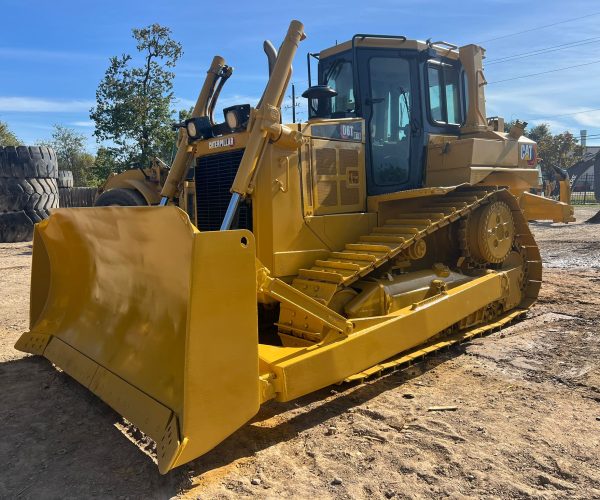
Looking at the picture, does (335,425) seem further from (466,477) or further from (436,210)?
(436,210)

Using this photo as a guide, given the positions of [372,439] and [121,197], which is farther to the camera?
[121,197]

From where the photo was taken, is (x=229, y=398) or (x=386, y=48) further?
(x=386, y=48)

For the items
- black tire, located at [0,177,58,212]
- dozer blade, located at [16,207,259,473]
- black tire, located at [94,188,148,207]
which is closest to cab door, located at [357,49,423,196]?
dozer blade, located at [16,207,259,473]

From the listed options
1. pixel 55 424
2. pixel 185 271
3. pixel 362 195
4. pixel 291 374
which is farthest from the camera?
pixel 362 195

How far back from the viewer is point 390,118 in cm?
566

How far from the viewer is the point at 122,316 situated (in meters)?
4.11

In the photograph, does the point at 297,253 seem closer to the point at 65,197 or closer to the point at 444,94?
the point at 444,94

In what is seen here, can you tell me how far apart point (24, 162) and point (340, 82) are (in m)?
12.6

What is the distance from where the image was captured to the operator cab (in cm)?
548

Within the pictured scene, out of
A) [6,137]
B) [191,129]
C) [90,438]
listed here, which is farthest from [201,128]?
[6,137]

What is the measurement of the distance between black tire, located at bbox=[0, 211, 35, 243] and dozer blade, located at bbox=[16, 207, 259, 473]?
38.7ft

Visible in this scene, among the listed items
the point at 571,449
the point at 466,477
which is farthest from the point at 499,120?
the point at 466,477

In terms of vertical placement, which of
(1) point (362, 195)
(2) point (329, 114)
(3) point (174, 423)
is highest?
(2) point (329, 114)

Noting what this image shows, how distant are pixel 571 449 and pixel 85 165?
45.8 meters
